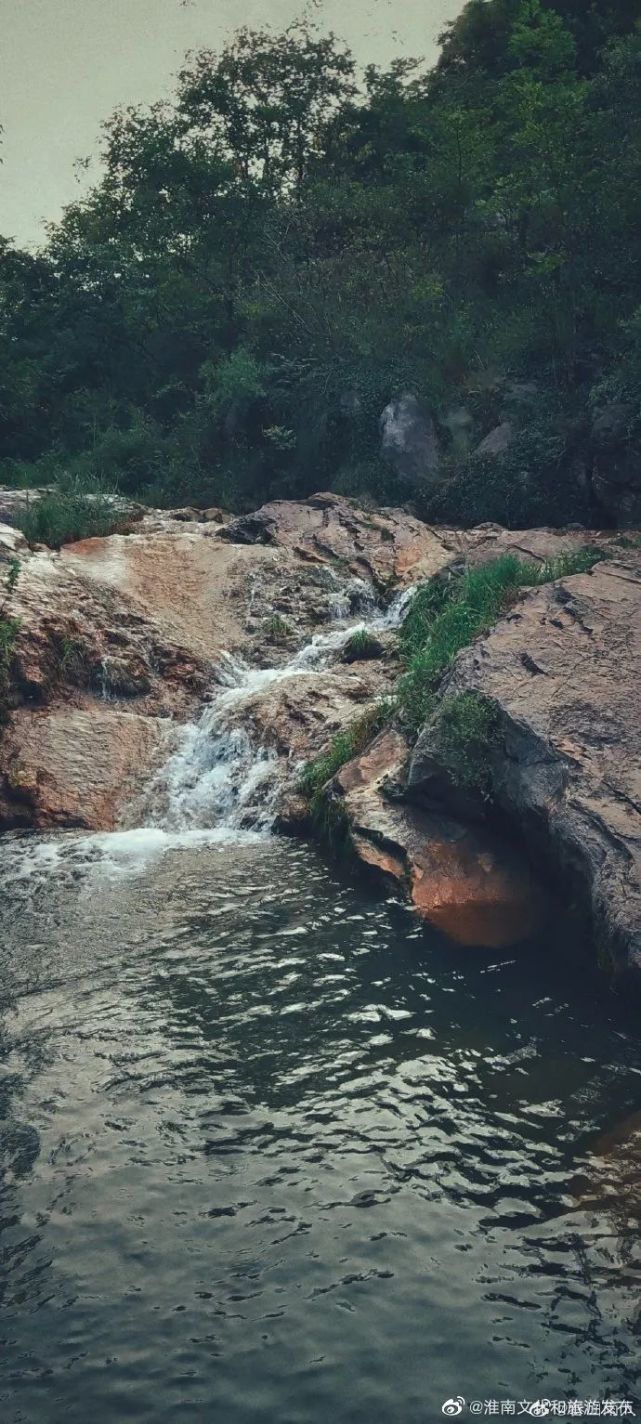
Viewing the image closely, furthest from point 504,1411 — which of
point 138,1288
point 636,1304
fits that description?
point 138,1288

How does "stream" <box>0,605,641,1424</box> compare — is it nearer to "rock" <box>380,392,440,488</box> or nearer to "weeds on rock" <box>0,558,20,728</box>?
"weeds on rock" <box>0,558,20,728</box>

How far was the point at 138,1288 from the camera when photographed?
359cm

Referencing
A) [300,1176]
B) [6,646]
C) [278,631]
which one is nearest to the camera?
[300,1176]

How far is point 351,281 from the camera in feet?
70.4

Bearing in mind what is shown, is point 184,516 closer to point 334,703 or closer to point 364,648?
point 364,648

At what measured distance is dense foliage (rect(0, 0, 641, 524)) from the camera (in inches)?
672

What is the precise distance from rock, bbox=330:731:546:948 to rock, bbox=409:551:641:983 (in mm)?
292

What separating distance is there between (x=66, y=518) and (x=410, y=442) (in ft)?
23.4

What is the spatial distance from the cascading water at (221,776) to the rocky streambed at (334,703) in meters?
0.02

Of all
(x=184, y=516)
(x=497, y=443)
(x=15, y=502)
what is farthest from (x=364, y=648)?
(x=497, y=443)

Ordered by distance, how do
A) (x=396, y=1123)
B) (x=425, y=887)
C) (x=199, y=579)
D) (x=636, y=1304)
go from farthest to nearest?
1. (x=199, y=579)
2. (x=425, y=887)
3. (x=396, y=1123)
4. (x=636, y=1304)

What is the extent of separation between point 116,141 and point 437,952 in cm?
2753

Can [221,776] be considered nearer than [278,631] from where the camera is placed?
Yes

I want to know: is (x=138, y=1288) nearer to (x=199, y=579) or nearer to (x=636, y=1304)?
(x=636, y=1304)
